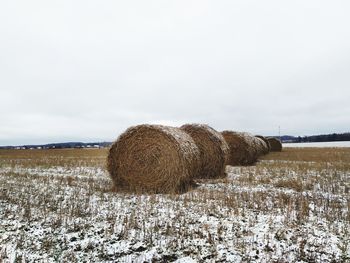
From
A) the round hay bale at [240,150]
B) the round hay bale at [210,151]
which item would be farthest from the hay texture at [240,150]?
the round hay bale at [210,151]

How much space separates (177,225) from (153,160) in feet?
13.8

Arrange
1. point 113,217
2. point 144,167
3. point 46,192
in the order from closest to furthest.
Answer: point 113,217
point 46,192
point 144,167

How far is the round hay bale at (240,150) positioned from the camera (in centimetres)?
1719

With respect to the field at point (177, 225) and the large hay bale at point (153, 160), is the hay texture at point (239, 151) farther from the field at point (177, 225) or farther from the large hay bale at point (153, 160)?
the field at point (177, 225)

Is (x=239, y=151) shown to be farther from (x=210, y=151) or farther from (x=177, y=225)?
(x=177, y=225)

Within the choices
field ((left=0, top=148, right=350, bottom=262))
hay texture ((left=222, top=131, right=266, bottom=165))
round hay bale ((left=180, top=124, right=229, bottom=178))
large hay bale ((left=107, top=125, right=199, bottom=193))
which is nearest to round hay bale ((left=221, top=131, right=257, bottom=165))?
hay texture ((left=222, top=131, right=266, bottom=165))

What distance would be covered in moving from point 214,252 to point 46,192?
18.6 feet

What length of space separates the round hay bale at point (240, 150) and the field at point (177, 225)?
7.80 metres

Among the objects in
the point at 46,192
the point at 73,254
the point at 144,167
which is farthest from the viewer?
the point at 144,167

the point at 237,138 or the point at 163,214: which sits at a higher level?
the point at 237,138

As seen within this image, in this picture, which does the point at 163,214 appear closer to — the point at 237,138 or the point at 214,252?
the point at 214,252

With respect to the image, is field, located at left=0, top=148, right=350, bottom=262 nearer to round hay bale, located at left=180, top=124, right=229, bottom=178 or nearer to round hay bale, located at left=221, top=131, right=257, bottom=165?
round hay bale, located at left=180, top=124, right=229, bottom=178

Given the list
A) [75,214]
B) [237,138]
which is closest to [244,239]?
[75,214]

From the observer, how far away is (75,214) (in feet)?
21.6
